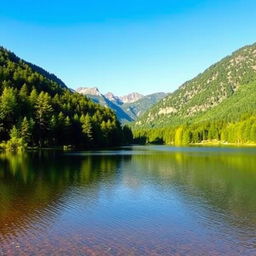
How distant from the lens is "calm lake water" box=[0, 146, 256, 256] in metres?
30.7

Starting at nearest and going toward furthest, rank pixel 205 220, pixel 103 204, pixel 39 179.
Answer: pixel 205 220 → pixel 103 204 → pixel 39 179

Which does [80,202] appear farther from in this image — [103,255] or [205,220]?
[103,255]

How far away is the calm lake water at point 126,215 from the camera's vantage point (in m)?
30.7

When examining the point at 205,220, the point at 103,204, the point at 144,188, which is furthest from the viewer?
the point at 144,188

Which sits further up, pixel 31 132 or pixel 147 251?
pixel 31 132

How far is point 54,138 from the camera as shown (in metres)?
179

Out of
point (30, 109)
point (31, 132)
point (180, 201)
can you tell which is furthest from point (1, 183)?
point (30, 109)

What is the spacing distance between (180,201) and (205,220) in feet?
33.8

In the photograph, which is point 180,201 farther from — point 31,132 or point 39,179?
point 31,132

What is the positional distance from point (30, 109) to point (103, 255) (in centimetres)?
15326

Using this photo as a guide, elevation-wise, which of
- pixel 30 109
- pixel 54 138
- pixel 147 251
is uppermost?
pixel 30 109

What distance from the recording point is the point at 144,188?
61281 mm

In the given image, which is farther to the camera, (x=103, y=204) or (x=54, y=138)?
(x=54, y=138)

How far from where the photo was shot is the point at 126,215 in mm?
41781
